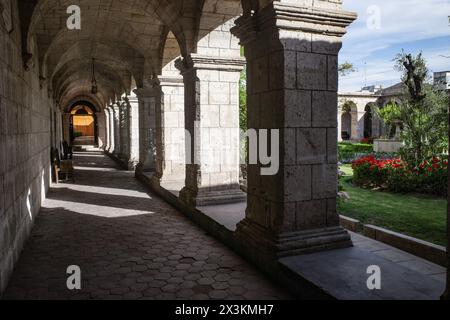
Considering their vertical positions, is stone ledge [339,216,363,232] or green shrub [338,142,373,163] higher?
green shrub [338,142,373,163]

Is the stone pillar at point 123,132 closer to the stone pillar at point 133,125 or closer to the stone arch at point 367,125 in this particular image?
the stone pillar at point 133,125

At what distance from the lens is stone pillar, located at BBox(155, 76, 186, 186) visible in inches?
320

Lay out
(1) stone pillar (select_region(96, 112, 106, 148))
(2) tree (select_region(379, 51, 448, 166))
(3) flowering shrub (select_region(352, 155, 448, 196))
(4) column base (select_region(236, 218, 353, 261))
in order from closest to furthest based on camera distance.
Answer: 1. (4) column base (select_region(236, 218, 353, 261))
2. (3) flowering shrub (select_region(352, 155, 448, 196))
3. (2) tree (select_region(379, 51, 448, 166))
4. (1) stone pillar (select_region(96, 112, 106, 148))

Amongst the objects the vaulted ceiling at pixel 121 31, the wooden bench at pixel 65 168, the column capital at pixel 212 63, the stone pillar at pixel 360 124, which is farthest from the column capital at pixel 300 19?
the stone pillar at pixel 360 124

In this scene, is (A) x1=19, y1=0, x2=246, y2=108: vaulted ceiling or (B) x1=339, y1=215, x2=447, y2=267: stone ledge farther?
(A) x1=19, y1=0, x2=246, y2=108: vaulted ceiling

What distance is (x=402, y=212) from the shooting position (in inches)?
266

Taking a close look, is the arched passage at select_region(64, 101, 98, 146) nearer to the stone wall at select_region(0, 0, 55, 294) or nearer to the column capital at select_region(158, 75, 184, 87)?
the column capital at select_region(158, 75, 184, 87)

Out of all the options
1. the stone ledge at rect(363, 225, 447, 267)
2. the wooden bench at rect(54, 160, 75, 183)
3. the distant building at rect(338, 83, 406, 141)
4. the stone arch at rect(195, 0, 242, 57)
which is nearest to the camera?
the stone ledge at rect(363, 225, 447, 267)

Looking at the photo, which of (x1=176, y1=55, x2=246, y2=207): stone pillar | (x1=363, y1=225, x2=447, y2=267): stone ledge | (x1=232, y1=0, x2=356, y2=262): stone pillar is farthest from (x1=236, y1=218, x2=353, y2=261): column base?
(x1=176, y1=55, x2=246, y2=207): stone pillar

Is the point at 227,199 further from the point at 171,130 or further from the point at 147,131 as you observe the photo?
the point at 147,131

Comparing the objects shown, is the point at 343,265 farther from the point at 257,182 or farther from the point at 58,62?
the point at 58,62

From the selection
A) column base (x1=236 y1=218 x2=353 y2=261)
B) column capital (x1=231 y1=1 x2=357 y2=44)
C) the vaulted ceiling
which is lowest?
column base (x1=236 y1=218 x2=353 y2=261)

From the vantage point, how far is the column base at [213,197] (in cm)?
584

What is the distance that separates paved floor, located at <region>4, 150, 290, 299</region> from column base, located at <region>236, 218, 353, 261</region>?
27 centimetres
